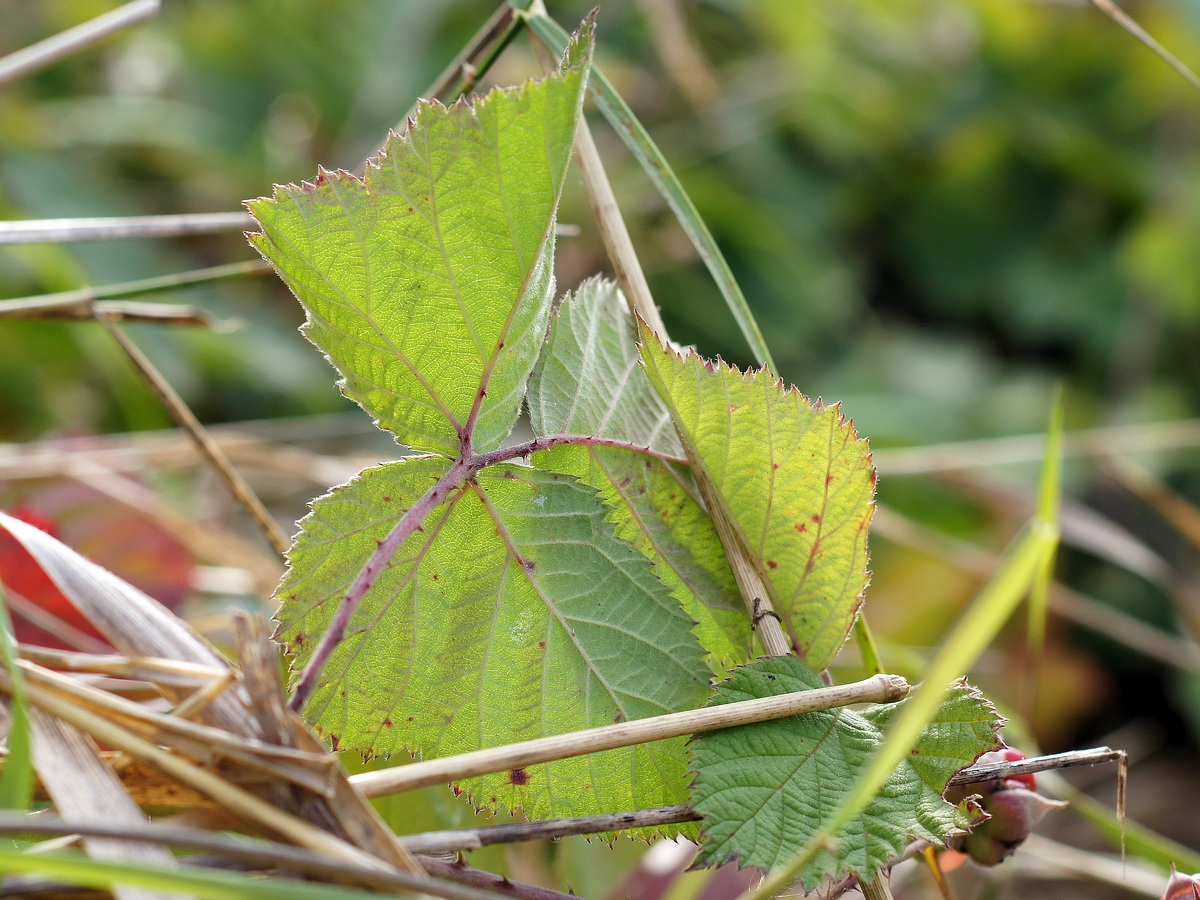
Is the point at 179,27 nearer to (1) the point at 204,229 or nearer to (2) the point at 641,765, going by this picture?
(1) the point at 204,229

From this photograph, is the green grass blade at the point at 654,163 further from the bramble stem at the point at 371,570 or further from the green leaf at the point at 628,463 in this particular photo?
Result: the bramble stem at the point at 371,570

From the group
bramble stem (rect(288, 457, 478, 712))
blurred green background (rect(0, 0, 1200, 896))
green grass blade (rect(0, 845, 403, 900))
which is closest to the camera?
green grass blade (rect(0, 845, 403, 900))

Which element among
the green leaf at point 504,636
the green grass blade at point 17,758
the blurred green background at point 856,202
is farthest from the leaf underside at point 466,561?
the blurred green background at point 856,202

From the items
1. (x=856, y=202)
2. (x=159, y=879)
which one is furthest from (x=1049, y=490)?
(x=856, y=202)

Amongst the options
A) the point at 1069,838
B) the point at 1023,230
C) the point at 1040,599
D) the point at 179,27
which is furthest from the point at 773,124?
the point at 1040,599

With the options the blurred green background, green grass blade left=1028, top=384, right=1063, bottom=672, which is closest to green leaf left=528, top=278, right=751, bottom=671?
green grass blade left=1028, top=384, right=1063, bottom=672

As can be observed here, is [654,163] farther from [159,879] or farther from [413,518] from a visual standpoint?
[159,879]

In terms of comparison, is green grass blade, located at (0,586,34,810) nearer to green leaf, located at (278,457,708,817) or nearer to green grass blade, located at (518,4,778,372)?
green leaf, located at (278,457,708,817)
